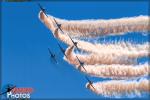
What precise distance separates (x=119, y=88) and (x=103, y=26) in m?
0.50

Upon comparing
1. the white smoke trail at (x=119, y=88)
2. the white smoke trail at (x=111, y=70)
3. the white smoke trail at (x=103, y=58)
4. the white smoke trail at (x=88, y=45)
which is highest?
the white smoke trail at (x=88, y=45)

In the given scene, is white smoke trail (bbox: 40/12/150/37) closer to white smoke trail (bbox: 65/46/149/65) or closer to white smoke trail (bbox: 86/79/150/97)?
white smoke trail (bbox: 65/46/149/65)

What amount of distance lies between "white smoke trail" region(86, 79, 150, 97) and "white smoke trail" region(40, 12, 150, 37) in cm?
39

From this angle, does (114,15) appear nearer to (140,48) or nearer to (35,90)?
(140,48)

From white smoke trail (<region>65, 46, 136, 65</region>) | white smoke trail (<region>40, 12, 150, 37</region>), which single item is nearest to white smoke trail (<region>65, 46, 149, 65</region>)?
white smoke trail (<region>65, 46, 136, 65</region>)

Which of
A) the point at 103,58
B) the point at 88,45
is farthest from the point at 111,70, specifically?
the point at 88,45

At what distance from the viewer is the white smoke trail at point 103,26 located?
3.84 metres

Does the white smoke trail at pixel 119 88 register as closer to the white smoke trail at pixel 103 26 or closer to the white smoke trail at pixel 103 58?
the white smoke trail at pixel 103 58

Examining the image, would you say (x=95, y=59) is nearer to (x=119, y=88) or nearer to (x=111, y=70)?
(x=111, y=70)

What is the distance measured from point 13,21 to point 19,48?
0.22 m

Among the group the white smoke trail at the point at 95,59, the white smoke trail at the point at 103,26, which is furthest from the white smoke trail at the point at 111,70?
the white smoke trail at the point at 103,26

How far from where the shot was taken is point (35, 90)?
396 cm

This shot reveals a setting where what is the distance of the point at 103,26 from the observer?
3914 mm

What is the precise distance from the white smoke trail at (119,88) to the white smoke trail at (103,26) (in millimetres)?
393
